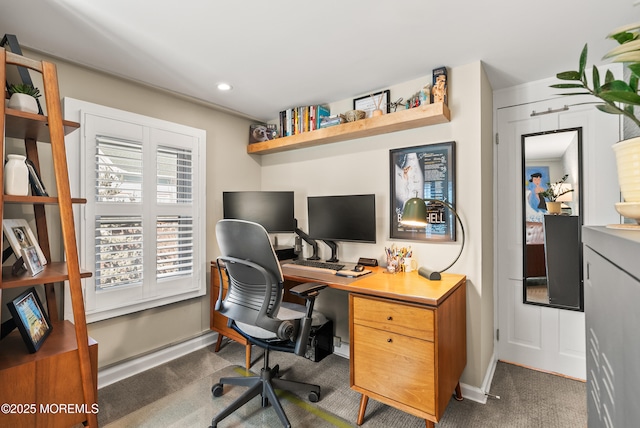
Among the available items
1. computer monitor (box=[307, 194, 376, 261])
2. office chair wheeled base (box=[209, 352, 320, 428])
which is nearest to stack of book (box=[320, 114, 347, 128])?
computer monitor (box=[307, 194, 376, 261])

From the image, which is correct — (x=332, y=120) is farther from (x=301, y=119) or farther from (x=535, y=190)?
(x=535, y=190)

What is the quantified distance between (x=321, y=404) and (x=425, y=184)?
1.75m

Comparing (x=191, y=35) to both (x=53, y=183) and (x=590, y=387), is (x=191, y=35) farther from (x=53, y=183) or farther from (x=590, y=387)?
(x=590, y=387)

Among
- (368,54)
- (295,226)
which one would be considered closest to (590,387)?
(368,54)

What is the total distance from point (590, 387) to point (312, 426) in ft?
5.23

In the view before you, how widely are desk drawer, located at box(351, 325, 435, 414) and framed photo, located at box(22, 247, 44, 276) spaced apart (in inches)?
67.3

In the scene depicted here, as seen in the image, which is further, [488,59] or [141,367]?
[141,367]

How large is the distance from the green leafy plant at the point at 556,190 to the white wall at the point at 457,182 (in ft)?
1.40

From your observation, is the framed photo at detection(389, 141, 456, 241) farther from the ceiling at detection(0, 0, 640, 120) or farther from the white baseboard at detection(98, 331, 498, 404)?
the white baseboard at detection(98, 331, 498, 404)

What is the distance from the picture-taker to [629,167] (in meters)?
0.77

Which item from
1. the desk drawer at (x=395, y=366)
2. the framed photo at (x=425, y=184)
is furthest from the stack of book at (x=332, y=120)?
the desk drawer at (x=395, y=366)

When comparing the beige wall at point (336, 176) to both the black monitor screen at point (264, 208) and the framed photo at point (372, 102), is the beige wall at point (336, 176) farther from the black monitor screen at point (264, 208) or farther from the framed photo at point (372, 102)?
the black monitor screen at point (264, 208)

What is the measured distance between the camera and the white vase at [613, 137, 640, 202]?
0.75 m

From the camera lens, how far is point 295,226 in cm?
297
